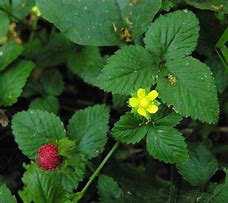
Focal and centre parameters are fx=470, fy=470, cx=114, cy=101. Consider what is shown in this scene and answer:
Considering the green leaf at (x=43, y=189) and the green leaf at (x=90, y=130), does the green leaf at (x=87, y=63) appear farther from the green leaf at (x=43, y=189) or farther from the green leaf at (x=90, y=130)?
the green leaf at (x=43, y=189)

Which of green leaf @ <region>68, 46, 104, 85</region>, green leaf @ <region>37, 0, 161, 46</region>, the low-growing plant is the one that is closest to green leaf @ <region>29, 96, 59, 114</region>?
the low-growing plant

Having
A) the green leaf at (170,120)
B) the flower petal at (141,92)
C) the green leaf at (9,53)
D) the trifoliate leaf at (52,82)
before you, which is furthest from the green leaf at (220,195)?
the green leaf at (9,53)

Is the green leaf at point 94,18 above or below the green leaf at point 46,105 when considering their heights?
above

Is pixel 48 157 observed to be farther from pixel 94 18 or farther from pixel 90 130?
pixel 94 18

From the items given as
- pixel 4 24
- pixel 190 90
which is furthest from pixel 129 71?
pixel 4 24

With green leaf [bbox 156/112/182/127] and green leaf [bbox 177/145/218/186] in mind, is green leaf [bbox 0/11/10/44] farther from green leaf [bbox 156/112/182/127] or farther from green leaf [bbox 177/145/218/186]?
green leaf [bbox 177/145/218/186]
